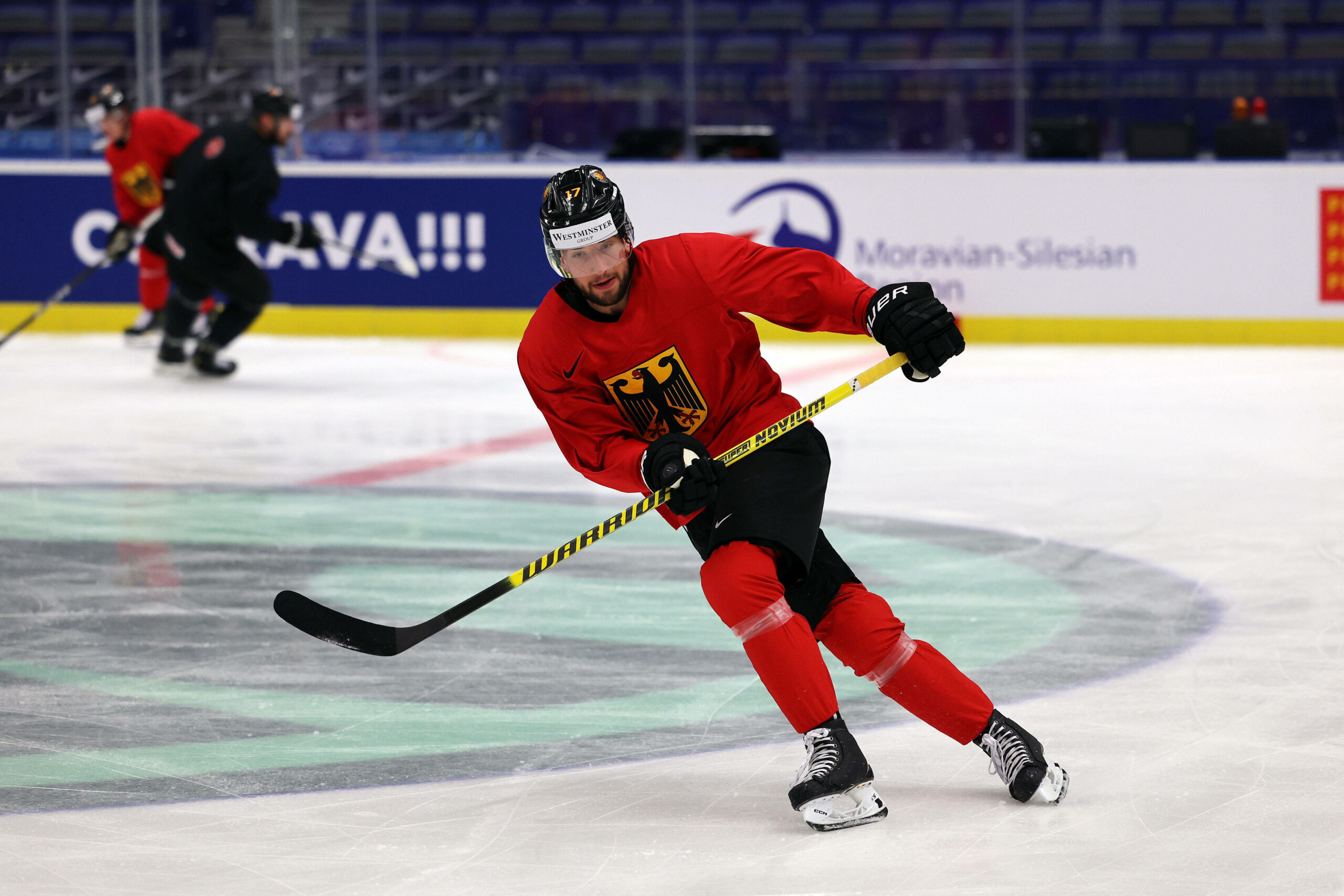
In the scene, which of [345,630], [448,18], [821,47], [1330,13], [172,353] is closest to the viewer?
[345,630]

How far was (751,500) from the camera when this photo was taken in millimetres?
2734

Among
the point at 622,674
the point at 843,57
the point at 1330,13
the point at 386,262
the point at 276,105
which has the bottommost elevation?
the point at 622,674

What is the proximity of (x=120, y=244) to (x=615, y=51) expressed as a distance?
3052 mm

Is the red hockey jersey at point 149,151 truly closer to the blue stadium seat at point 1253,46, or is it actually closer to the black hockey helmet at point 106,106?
the black hockey helmet at point 106,106

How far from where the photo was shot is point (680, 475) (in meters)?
2.64

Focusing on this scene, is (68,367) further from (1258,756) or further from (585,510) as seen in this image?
(1258,756)

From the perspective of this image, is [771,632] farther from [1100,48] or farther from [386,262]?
[1100,48]

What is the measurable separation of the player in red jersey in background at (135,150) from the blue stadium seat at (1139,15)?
5067mm

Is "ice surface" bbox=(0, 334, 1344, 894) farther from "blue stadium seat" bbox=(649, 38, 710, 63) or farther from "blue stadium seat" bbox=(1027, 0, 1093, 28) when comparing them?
"blue stadium seat" bbox=(649, 38, 710, 63)

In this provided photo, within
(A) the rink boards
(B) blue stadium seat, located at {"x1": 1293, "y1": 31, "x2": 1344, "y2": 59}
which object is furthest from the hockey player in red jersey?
(B) blue stadium seat, located at {"x1": 1293, "y1": 31, "x2": 1344, "y2": 59}

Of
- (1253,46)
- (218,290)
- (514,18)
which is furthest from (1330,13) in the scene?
(218,290)

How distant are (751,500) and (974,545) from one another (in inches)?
84.8

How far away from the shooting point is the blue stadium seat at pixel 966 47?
9.89 metres

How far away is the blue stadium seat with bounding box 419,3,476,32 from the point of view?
10531 millimetres
